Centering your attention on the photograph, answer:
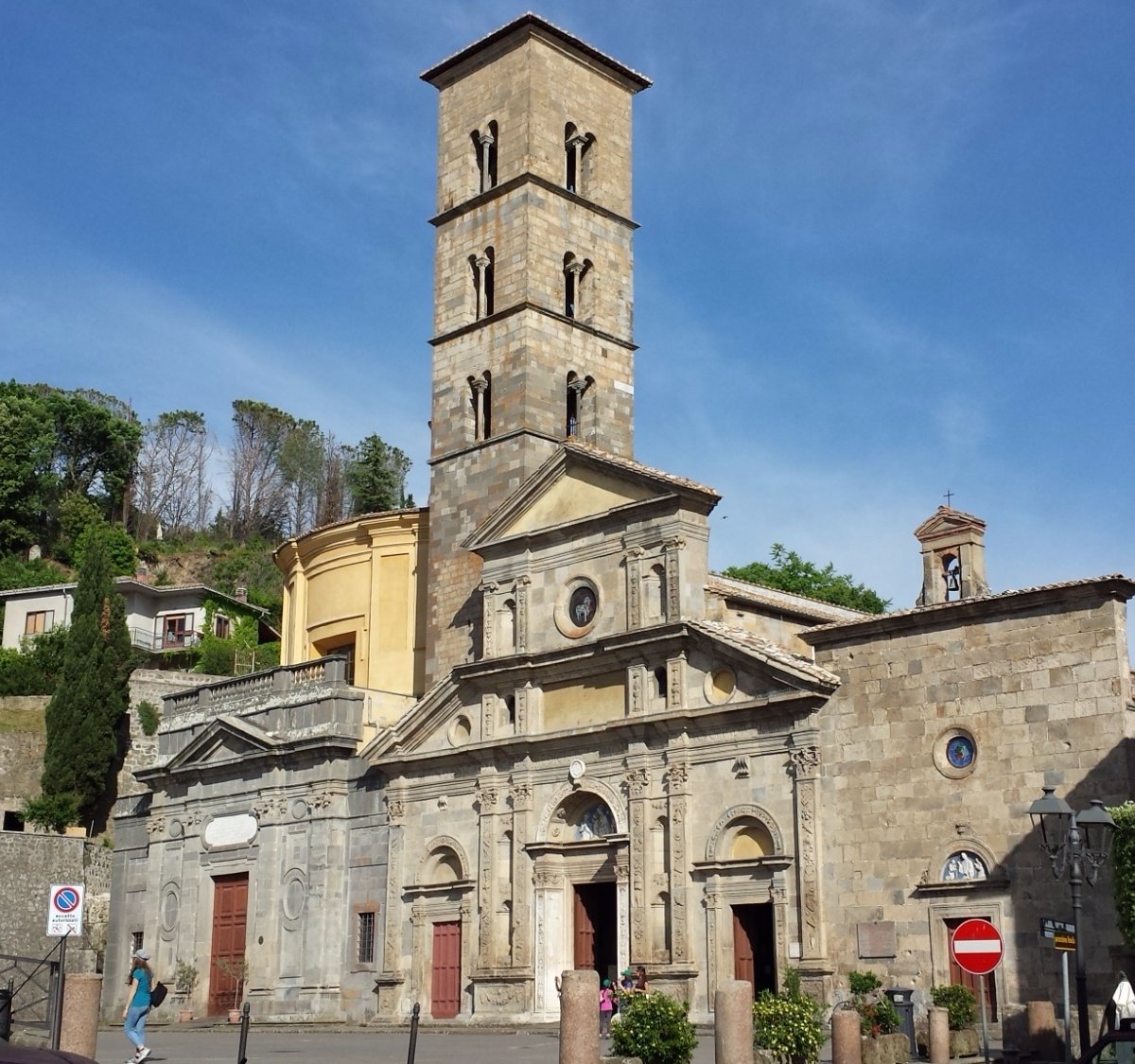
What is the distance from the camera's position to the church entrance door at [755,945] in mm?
31219

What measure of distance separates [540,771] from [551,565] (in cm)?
466

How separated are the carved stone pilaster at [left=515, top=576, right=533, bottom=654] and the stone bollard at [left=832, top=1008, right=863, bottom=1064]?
1661 cm

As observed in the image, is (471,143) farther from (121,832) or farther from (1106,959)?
(1106,959)

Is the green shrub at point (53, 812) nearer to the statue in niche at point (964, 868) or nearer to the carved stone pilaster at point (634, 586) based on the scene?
the carved stone pilaster at point (634, 586)

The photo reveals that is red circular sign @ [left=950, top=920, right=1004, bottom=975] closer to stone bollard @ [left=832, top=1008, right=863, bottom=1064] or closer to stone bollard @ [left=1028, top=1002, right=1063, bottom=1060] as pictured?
stone bollard @ [left=832, top=1008, right=863, bottom=1064]

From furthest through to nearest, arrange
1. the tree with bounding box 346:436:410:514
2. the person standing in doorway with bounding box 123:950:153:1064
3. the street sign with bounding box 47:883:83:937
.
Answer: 1. the tree with bounding box 346:436:410:514
2. the person standing in doorway with bounding box 123:950:153:1064
3. the street sign with bounding box 47:883:83:937

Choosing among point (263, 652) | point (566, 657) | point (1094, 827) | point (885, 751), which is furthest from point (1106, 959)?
point (263, 652)

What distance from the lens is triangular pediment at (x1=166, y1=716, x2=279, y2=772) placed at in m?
41.2

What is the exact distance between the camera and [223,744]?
140 ft

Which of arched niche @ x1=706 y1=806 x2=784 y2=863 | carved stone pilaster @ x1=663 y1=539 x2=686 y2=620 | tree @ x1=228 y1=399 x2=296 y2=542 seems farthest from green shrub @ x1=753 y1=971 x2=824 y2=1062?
tree @ x1=228 y1=399 x2=296 y2=542

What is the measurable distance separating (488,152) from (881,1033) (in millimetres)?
26919

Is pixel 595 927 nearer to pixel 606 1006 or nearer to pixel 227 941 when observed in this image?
pixel 606 1006

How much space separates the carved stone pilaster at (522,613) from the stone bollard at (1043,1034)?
1579 centimetres

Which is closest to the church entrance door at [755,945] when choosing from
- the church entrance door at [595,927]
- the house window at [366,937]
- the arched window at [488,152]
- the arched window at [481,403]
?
the church entrance door at [595,927]
